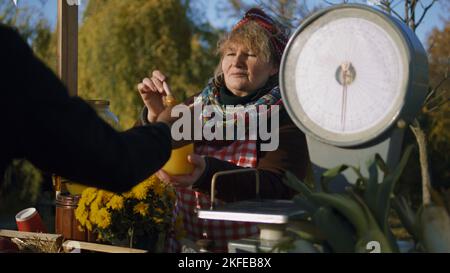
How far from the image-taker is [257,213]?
0.96m

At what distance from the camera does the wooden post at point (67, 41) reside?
193cm

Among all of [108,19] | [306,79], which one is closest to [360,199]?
[306,79]

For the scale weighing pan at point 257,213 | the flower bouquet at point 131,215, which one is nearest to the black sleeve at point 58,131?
the scale weighing pan at point 257,213

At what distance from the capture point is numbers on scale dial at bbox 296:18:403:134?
998mm

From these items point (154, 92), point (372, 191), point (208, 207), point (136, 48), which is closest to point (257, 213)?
point (372, 191)

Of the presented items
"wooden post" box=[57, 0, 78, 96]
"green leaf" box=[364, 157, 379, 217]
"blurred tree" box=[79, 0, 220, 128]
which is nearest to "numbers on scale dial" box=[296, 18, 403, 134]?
"green leaf" box=[364, 157, 379, 217]

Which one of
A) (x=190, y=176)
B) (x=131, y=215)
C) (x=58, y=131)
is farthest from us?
(x=131, y=215)

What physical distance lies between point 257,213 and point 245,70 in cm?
74

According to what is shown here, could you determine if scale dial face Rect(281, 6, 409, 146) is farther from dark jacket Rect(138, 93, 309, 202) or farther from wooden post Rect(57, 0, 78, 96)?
wooden post Rect(57, 0, 78, 96)

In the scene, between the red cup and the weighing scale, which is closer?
the weighing scale

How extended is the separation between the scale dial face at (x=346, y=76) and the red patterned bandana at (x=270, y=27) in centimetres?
51

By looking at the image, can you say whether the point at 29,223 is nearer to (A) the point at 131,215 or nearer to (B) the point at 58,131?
(A) the point at 131,215

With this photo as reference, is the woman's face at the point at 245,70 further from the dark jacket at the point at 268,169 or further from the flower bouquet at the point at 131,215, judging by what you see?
the flower bouquet at the point at 131,215

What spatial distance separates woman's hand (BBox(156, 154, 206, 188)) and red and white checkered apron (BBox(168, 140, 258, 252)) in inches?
14.0
